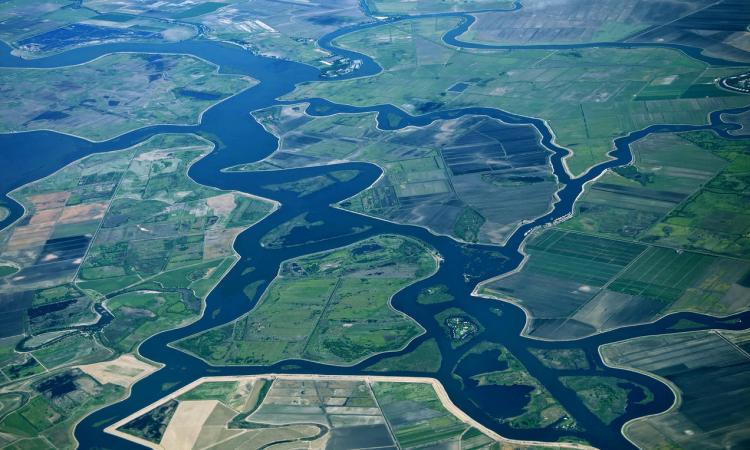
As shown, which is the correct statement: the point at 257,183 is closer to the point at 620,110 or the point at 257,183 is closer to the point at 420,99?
the point at 420,99

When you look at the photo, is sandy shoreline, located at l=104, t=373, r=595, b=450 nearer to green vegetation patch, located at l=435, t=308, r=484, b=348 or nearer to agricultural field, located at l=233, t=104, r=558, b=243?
green vegetation patch, located at l=435, t=308, r=484, b=348

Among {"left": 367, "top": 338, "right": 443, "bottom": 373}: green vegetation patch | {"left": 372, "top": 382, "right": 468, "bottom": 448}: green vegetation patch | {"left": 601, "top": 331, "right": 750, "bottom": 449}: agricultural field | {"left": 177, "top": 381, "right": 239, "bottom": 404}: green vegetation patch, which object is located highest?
{"left": 601, "top": 331, "right": 750, "bottom": 449}: agricultural field

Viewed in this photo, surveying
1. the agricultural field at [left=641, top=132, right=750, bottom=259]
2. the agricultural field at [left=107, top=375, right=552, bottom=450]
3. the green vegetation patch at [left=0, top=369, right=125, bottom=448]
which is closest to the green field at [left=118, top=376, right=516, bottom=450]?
the agricultural field at [left=107, top=375, right=552, bottom=450]

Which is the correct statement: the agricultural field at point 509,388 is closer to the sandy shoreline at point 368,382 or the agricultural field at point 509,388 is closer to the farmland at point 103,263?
the sandy shoreline at point 368,382

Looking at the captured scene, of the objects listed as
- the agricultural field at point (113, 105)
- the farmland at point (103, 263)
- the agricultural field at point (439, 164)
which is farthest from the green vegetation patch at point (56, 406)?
the agricultural field at point (113, 105)

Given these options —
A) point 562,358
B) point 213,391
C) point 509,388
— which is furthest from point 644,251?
point 213,391

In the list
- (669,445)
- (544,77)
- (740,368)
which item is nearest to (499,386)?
(669,445)
